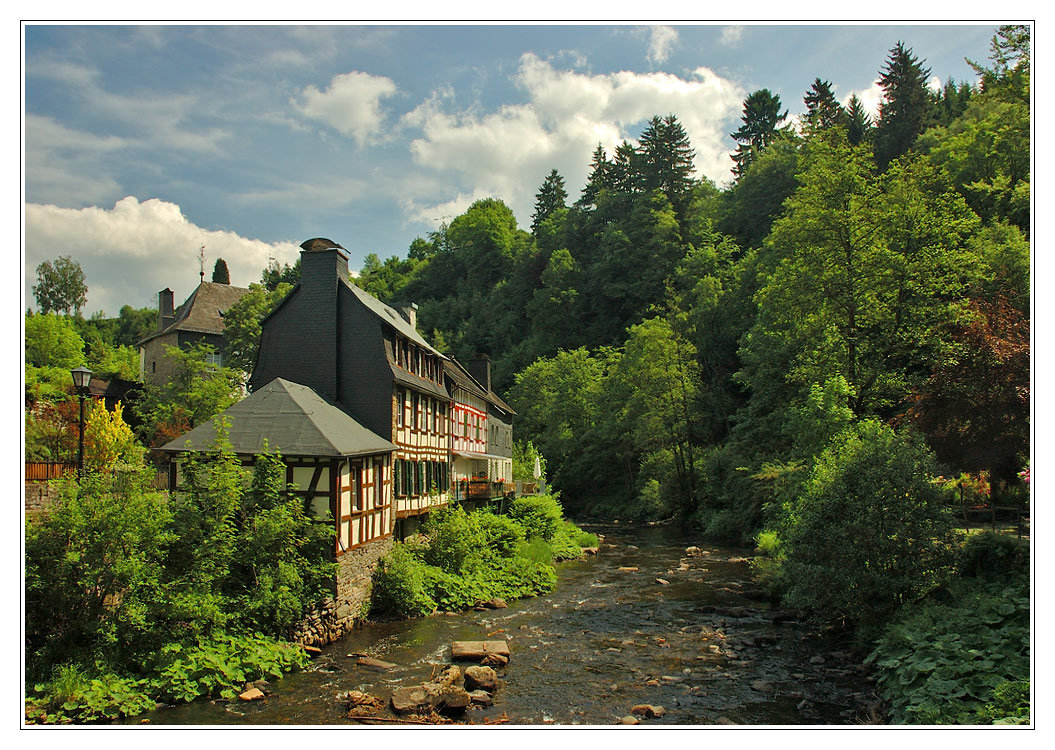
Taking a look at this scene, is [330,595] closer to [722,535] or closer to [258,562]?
[258,562]

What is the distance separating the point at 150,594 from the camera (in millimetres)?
13070

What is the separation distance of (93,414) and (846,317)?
102ft

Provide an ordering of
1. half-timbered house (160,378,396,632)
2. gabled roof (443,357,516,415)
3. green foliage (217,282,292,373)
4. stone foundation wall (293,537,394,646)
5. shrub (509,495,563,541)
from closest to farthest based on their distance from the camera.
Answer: stone foundation wall (293,537,394,646) < half-timbered house (160,378,396,632) < shrub (509,495,563,541) < gabled roof (443,357,516,415) < green foliage (217,282,292,373)

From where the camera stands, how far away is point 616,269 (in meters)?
70.5

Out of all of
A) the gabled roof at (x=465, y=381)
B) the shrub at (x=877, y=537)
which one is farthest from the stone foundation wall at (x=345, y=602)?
the gabled roof at (x=465, y=381)

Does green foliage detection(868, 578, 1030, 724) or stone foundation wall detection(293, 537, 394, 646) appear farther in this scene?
stone foundation wall detection(293, 537, 394, 646)

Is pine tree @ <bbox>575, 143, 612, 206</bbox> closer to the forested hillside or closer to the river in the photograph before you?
the forested hillside

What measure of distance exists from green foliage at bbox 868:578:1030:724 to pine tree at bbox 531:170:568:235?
3438 inches

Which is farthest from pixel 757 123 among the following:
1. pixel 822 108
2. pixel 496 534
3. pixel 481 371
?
pixel 496 534

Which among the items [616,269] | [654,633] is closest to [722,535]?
[654,633]

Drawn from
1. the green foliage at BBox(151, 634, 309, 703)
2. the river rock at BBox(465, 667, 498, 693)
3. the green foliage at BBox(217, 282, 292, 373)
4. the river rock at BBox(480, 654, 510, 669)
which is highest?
the green foliage at BBox(217, 282, 292, 373)

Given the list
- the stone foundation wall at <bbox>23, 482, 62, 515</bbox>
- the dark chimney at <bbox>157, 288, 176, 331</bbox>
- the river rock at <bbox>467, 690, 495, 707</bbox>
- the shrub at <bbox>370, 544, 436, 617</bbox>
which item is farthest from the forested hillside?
the dark chimney at <bbox>157, 288, 176, 331</bbox>

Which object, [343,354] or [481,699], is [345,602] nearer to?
[481,699]

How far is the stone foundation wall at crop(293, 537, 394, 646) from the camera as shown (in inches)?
621
